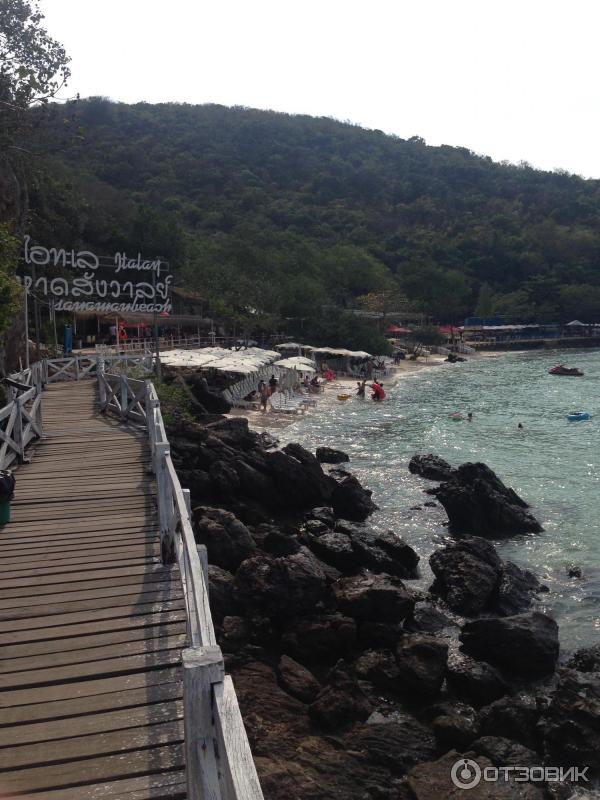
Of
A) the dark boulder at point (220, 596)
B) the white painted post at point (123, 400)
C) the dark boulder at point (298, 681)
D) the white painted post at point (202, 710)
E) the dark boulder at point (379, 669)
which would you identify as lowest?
the dark boulder at point (379, 669)

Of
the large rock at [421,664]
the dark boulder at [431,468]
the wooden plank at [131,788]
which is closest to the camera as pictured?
the wooden plank at [131,788]

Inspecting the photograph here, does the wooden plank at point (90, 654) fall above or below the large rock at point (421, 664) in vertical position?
above

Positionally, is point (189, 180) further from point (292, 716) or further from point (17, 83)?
point (292, 716)

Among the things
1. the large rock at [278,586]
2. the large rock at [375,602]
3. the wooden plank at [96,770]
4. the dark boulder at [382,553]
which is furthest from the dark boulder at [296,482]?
the wooden plank at [96,770]

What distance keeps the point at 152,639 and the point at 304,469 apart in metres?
13.7

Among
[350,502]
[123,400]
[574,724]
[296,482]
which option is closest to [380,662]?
[574,724]

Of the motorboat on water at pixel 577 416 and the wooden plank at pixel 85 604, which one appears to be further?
the motorboat on water at pixel 577 416

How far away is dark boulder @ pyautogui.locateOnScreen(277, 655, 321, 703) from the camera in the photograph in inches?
364

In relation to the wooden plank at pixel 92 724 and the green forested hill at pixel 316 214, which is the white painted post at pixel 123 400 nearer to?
the wooden plank at pixel 92 724

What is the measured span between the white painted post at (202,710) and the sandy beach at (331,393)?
1052 inches

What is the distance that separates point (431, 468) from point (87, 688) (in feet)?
65.8

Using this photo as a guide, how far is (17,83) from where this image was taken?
69.8ft

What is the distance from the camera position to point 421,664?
32.8 feet

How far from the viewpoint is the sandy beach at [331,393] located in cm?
3192
